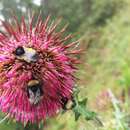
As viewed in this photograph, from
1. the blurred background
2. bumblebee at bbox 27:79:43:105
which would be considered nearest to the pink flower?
bumblebee at bbox 27:79:43:105

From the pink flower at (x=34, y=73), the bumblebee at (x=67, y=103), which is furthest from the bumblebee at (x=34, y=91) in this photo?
the bumblebee at (x=67, y=103)

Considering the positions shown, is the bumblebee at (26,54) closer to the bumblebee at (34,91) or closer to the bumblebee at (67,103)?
the bumblebee at (34,91)

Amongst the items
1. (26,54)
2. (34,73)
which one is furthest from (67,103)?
(26,54)

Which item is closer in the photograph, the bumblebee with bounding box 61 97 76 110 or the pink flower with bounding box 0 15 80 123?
the pink flower with bounding box 0 15 80 123

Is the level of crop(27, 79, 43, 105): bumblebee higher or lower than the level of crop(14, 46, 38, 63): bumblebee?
lower

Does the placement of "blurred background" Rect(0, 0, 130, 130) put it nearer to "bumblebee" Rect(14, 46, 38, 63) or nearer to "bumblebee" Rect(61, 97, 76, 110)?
"bumblebee" Rect(61, 97, 76, 110)

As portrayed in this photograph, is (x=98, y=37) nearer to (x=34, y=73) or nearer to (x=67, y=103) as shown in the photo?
(x=67, y=103)

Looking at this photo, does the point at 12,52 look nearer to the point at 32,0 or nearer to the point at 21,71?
the point at 21,71
